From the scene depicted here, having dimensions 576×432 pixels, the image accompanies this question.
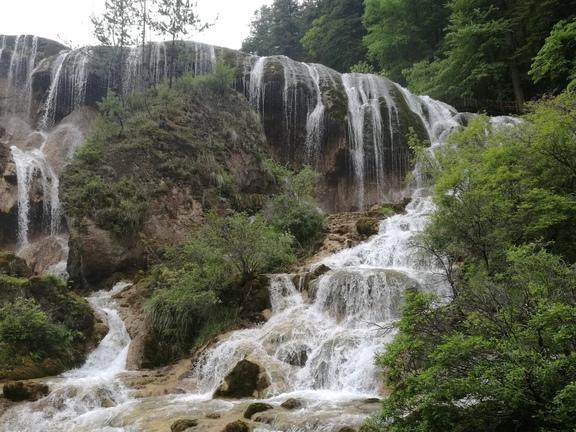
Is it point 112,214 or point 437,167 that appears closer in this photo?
point 437,167

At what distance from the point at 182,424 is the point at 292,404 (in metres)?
1.75

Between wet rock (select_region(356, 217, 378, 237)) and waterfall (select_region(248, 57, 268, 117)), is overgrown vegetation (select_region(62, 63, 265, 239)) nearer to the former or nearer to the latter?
waterfall (select_region(248, 57, 268, 117))

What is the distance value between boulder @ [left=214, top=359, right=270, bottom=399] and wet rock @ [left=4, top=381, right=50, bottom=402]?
3408mm

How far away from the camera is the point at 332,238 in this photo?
16.8 m

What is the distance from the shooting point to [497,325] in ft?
18.6

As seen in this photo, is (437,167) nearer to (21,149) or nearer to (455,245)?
(455,245)

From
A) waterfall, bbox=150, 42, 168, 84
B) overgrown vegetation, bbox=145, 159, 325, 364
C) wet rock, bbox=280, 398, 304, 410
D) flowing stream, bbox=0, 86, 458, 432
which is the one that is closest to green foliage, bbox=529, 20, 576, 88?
flowing stream, bbox=0, 86, 458, 432

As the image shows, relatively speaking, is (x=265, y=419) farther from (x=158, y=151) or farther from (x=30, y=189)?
(x=30, y=189)

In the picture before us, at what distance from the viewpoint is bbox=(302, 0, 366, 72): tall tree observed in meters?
38.5

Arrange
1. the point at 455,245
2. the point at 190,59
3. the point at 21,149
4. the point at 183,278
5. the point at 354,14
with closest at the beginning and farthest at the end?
the point at 455,245 < the point at 183,278 < the point at 21,149 < the point at 190,59 < the point at 354,14

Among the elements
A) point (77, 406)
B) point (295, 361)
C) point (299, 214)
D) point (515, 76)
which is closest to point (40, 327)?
point (77, 406)

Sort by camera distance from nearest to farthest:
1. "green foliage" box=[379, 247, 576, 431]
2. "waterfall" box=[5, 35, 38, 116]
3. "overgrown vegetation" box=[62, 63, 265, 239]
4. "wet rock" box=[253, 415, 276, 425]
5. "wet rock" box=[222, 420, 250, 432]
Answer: "green foliage" box=[379, 247, 576, 431] → "wet rock" box=[222, 420, 250, 432] → "wet rock" box=[253, 415, 276, 425] → "overgrown vegetation" box=[62, 63, 265, 239] → "waterfall" box=[5, 35, 38, 116]

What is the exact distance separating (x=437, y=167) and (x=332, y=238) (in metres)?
4.72

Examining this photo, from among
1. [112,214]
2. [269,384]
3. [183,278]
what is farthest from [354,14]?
[269,384]
